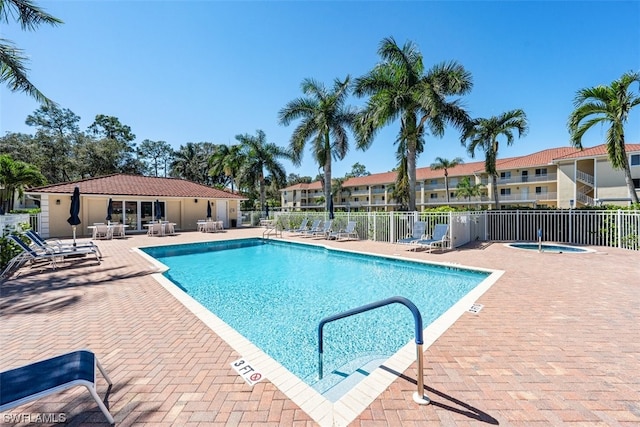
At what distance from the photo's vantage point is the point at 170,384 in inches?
109

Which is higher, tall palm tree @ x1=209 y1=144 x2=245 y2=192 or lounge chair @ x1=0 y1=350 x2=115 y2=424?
tall palm tree @ x1=209 y1=144 x2=245 y2=192

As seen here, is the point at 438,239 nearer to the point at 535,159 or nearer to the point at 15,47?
the point at 15,47

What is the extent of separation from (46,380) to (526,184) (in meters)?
46.5

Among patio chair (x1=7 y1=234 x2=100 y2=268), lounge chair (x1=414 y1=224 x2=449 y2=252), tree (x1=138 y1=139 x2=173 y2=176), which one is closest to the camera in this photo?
patio chair (x1=7 y1=234 x2=100 y2=268)

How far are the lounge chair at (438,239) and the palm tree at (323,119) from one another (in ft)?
27.2

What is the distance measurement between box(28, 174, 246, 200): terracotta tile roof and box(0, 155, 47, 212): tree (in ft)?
21.3

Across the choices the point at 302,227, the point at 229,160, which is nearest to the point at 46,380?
the point at 302,227

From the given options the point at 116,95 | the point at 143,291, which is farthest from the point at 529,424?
the point at 116,95

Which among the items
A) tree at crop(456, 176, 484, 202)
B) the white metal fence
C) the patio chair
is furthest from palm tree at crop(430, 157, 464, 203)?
the patio chair

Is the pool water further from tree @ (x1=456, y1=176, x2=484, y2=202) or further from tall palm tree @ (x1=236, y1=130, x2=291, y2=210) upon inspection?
tree @ (x1=456, y1=176, x2=484, y2=202)

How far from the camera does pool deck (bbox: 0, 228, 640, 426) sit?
233 cm

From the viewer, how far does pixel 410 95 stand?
14.5 meters

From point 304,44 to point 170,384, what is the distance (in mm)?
14432

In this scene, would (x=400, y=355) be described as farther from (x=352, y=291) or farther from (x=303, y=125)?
(x=303, y=125)
